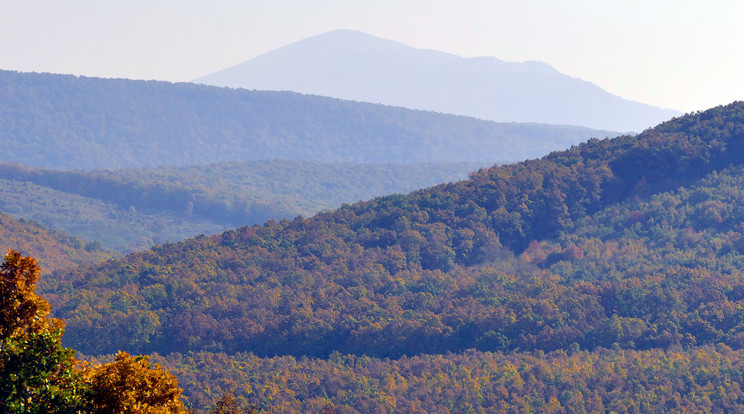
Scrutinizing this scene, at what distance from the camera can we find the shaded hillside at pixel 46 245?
94688 mm

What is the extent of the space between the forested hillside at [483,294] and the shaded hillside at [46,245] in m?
22.4

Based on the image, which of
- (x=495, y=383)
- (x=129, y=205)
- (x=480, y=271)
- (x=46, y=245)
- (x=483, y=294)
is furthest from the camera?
(x=129, y=205)

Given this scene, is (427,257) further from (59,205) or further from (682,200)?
(59,205)

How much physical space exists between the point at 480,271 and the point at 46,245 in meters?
51.0

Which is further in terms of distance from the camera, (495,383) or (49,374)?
(495,383)

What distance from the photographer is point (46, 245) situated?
331 ft

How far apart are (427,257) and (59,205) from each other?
4094 inches

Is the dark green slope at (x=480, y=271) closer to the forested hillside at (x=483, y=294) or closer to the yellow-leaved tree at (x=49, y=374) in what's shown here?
the forested hillside at (x=483, y=294)

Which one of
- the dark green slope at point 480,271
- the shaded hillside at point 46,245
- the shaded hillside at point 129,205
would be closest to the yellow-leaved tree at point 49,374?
the dark green slope at point 480,271

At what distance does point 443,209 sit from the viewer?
252 ft

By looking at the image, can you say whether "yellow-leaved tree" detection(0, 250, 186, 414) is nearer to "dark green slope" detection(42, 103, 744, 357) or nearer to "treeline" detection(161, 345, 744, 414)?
"treeline" detection(161, 345, 744, 414)

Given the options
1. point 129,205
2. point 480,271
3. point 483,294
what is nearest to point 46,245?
point 480,271

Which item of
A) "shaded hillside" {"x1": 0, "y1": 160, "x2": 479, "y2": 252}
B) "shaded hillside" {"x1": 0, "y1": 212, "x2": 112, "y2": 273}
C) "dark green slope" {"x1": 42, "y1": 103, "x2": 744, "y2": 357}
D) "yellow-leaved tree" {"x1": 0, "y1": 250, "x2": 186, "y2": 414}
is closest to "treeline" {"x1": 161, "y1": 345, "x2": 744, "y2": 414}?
"dark green slope" {"x1": 42, "y1": 103, "x2": 744, "y2": 357}

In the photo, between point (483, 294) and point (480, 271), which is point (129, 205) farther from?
point (483, 294)
